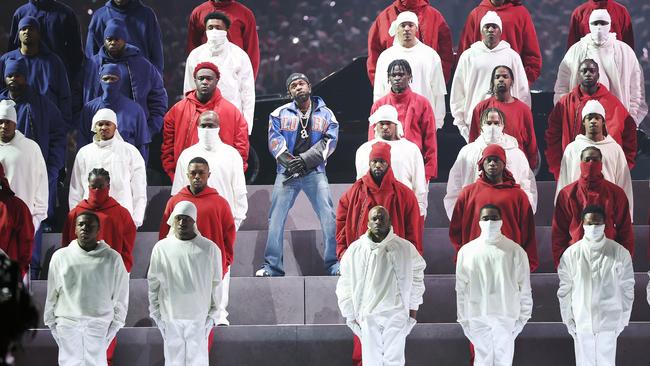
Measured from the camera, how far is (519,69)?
9.84 m

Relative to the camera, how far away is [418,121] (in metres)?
9.26

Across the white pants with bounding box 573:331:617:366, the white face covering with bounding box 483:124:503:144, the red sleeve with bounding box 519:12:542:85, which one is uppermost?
the red sleeve with bounding box 519:12:542:85

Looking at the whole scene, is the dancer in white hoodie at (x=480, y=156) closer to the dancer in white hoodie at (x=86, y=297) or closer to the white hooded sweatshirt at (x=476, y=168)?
the white hooded sweatshirt at (x=476, y=168)

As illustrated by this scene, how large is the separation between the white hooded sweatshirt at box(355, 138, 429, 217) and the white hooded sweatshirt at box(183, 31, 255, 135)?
140 cm

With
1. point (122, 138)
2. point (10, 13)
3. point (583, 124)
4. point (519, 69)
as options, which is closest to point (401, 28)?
point (519, 69)

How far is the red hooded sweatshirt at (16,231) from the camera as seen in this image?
8164mm

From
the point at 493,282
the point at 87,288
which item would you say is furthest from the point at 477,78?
the point at 87,288

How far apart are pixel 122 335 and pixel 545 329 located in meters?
2.92

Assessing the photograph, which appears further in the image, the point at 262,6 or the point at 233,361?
the point at 262,6

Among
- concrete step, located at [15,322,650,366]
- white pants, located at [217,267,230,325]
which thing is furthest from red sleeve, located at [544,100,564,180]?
white pants, located at [217,267,230,325]

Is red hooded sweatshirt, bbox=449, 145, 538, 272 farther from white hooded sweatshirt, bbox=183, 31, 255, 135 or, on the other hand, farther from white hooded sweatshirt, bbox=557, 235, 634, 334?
white hooded sweatshirt, bbox=183, 31, 255, 135

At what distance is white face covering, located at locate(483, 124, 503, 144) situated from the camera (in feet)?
29.4

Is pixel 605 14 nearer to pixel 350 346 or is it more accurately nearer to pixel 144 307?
pixel 350 346

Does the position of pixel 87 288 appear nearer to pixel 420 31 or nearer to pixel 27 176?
pixel 27 176
